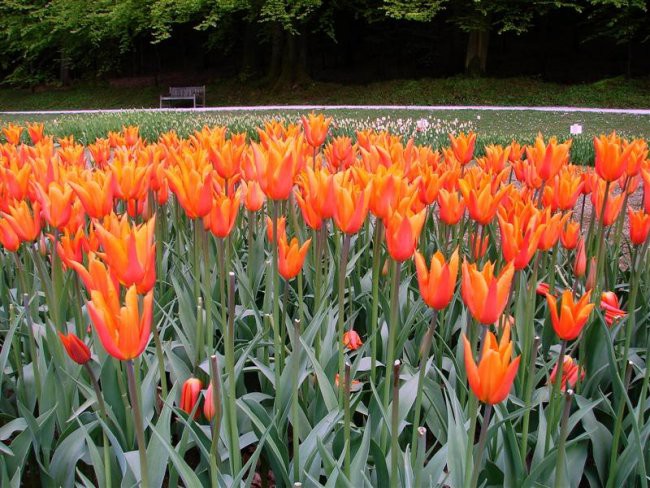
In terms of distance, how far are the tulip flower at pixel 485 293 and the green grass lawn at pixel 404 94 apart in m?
20.7

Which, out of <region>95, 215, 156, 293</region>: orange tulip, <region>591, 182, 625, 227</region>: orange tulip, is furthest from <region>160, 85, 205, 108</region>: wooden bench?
<region>95, 215, 156, 293</region>: orange tulip

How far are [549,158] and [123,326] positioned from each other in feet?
5.95

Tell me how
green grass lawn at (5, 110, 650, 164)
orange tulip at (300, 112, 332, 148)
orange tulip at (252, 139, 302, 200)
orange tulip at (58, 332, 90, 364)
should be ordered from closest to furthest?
1. orange tulip at (58, 332, 90, 364)
2. orange tulip at (252, 139, 302, 200)
3. orange tulip at (300, 112, 332, 148)
4. green grass lawn at (5, 110, 650, 164)

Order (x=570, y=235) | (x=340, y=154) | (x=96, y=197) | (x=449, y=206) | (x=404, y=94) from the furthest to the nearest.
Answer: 1. (x=404, y=94)
2. (x=340, y=154)
3. (x=570, y=235)
4. (x=449, y=206)
5. (x=96, y=197)

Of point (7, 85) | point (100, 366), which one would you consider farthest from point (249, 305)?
point (7, 85)

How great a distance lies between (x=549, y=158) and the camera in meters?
2.49

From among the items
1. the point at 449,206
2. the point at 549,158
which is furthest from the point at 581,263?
the point at 449,206

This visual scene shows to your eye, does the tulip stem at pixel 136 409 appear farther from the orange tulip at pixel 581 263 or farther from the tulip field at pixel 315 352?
the orange tulip at pixel 581 263

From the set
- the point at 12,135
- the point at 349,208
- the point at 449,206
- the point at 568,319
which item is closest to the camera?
the point at 568,319

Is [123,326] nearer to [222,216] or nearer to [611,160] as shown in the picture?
[222,216]

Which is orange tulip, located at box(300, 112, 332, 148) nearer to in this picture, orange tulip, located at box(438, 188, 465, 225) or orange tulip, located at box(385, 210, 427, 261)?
orange tulip, located at box(438, 188, 465, 225)

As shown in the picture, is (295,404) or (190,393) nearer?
(295,404)

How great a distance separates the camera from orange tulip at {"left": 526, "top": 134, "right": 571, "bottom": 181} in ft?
8.13

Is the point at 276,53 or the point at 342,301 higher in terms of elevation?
the point at 276,53
